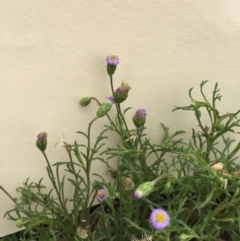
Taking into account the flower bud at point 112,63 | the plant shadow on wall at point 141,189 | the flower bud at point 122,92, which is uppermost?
the flower bud at point 112,63

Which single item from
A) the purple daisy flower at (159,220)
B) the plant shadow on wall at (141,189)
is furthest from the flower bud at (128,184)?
the purple daisy flower at (159,220)

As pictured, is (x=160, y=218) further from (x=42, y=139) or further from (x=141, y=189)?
(x=42, y=139)

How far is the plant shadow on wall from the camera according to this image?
1.90 feet

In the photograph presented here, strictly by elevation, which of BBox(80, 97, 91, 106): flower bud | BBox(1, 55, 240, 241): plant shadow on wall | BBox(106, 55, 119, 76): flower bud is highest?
BBox(106, 55, 119, 76): flower bud

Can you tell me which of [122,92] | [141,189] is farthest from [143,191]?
[122,92]

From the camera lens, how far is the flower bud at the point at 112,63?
66 cm

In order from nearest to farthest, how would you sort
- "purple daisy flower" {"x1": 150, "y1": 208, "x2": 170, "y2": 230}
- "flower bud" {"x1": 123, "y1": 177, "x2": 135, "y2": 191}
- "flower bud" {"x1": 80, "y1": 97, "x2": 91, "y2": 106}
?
"purple daisy flower" {"x1": 150, "y1": 208, "x2": 170, "y2": 230} < "flower bud" {"x1": 123, "y1": 177, "x2": 135, "y2": 191} < "flower bud" {"x1": 80, "y1": 97, "x2": 91, "y2": 106}

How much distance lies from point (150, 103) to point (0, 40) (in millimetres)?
319

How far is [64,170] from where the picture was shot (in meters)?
0.77

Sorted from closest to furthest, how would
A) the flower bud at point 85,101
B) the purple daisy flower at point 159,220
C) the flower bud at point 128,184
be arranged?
the purple daisy flower at point 159,220 → the flower bud at point 128,184 → the flower bud at point 85,101

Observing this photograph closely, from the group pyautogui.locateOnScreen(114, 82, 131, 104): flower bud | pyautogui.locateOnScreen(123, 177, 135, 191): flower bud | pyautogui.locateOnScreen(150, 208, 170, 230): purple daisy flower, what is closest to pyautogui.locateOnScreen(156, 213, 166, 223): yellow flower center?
pyautogui.locateOnScreen(150, 208, 170, 230): purple daisy flower

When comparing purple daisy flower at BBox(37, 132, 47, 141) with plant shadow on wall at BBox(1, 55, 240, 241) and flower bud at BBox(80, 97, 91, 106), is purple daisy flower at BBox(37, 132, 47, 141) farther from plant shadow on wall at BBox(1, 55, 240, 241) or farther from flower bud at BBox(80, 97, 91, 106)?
flower bud at BBox(80, 97, 91, 106)

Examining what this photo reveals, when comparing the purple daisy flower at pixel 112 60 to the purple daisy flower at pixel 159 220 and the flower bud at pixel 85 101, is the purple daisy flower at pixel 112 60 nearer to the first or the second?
the flower bud at pixel 85 101

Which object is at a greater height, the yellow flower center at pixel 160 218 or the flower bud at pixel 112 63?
the flower bud at pixel 112 63
